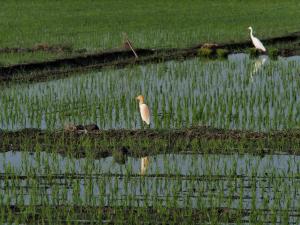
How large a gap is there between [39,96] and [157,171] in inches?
251

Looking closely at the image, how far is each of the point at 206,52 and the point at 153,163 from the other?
40.1ft

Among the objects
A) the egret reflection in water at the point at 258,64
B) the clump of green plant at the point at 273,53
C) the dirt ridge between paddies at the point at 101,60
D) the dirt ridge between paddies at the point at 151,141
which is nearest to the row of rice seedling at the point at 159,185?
the dirt ridge between paddies at the point at 151,141

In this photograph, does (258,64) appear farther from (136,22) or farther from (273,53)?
(136,22)

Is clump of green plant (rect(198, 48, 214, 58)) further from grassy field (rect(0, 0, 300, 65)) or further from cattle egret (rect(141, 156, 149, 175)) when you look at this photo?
cattle egret (rect(141, 156, 149, 175))

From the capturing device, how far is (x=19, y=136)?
13938 millimetres

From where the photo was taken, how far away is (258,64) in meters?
22.8

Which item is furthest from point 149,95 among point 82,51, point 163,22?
point 163,22

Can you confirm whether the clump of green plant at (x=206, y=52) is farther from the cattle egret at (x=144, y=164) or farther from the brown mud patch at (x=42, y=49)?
the cattle egret at (x=144, y=164)

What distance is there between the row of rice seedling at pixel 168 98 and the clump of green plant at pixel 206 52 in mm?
1967

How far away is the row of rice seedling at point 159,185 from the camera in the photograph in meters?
9.98

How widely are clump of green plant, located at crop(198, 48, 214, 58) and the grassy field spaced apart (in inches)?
58.7

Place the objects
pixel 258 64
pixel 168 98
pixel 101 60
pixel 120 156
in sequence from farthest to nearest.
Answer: pixel 258 64, pixel 101 60, pixel 168 98, pixel 120 156

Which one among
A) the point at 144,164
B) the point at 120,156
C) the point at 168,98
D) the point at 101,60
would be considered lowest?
the point at 144,164

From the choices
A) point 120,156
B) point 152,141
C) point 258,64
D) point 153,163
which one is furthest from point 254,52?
point 153,163
